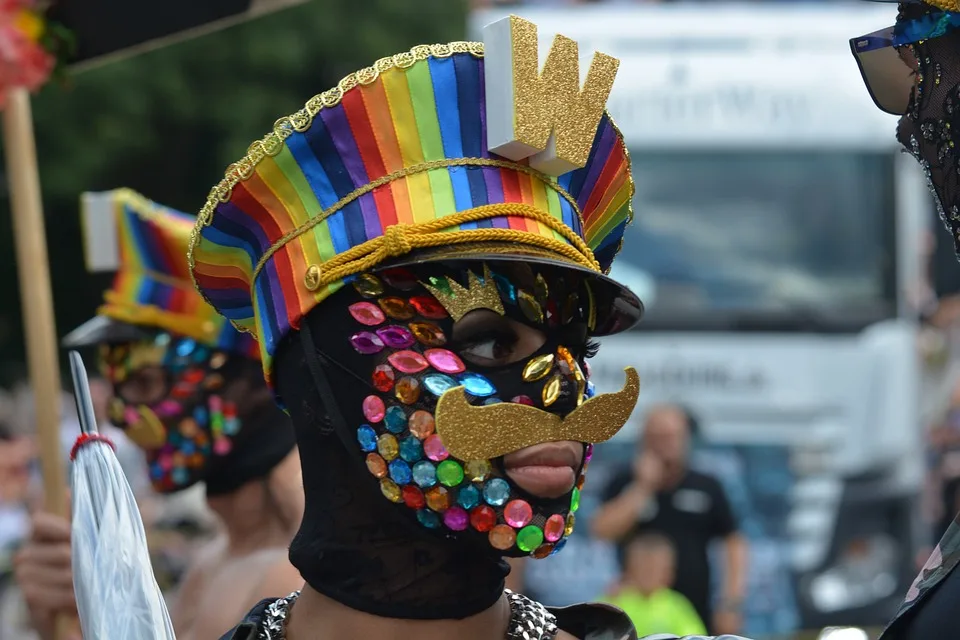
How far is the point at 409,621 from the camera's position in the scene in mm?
2729

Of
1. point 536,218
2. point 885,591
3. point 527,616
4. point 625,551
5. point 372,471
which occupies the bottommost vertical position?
point 885,591

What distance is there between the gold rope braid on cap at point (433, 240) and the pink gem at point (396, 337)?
0.10m

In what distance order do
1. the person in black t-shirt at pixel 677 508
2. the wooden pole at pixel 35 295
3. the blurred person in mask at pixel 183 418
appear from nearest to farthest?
1. the wooden pole at pixel 35 295
2. the blurred person in mask at pixel 183 418
3. the person in black t-shirt at pixel 677 508

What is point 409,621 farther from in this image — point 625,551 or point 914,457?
point 914,457

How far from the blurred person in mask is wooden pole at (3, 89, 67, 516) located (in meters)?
0.18

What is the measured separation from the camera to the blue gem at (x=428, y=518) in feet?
8.71

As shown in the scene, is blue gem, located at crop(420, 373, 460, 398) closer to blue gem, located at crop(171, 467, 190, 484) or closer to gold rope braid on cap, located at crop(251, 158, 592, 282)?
gold rope braid on cap, located at crop(251, 158, 592, 282)

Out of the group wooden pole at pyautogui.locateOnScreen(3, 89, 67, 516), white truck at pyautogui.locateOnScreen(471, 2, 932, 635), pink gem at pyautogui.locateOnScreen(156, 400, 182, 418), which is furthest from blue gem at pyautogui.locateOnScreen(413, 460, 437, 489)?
white truck at pyautogui.locateOnScreen(471, 2, 932, 635)

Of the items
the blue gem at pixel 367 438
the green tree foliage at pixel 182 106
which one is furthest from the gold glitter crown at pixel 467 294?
the green tree foliage at pixel 182 106

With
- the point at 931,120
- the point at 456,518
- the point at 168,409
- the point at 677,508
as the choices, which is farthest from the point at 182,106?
the point at 931,120

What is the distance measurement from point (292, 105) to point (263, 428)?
977 cm

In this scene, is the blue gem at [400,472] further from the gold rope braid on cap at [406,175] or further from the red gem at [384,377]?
the gold rope braid on cap at [406,175]

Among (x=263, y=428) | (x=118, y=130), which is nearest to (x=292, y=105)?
(x=118, y=130)

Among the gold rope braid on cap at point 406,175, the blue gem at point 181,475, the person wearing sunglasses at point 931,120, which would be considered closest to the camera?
the person wearing sunglasses at point 931,120
